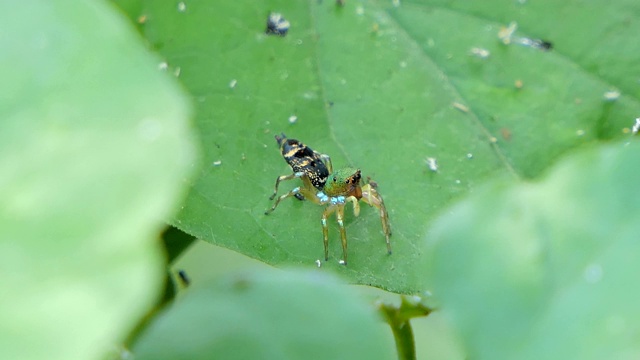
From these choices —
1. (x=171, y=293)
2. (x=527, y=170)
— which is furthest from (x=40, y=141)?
(x=527, y=170)

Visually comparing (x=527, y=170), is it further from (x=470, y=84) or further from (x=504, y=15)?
(x=504, y=15)

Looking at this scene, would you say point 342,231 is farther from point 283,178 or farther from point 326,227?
point 283,178

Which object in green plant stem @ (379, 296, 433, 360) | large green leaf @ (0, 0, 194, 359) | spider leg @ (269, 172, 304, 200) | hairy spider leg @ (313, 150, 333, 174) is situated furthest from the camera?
hairy spider leg @ (313, 150, 333, 174)

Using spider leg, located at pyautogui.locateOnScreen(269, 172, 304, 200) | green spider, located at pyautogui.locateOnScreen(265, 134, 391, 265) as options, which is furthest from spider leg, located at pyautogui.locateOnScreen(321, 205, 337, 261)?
spider leg, located at pyautogui.locateOnScreen(269, 172, 304, 200)

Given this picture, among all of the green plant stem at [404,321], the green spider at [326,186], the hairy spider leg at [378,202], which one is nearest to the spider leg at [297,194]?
the green spider at [326,186]

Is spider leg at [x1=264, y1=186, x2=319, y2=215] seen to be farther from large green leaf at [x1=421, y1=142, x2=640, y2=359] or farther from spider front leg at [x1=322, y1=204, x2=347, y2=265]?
large green leaf at [x1=421, y1=142, x2=640, y2=359]

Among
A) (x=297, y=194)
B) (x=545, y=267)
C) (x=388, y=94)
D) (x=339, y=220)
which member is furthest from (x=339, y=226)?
(x=545, y=267)

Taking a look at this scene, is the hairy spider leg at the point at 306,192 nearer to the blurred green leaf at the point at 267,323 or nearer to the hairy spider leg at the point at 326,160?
the hairy spider leg at the point at 326,160
